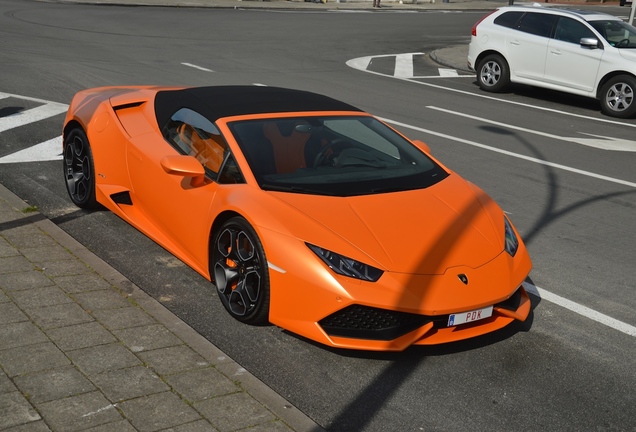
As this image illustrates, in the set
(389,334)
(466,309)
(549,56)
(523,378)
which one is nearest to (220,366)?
(389,334)

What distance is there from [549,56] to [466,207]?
1112 centimetres

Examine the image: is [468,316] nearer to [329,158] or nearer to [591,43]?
[329,158]

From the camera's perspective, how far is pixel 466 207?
5867 mm

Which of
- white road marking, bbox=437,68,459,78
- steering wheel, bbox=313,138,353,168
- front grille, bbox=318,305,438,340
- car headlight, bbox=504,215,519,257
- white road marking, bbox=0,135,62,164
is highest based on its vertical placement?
steering wheel, bbox=313,138,353,168

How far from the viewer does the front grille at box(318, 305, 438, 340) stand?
192 inches

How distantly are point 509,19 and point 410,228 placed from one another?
1272 centimetres

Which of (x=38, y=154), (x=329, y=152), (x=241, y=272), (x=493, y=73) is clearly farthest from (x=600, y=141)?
(x=241, y=272)

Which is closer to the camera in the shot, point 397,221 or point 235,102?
point 397,221

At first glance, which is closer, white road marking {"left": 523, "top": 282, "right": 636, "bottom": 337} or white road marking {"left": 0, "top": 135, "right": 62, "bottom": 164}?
white road marking {"left": 523, "top": 282, "right": 636, "bottom": 337}

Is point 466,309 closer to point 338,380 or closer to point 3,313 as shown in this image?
point 338,380

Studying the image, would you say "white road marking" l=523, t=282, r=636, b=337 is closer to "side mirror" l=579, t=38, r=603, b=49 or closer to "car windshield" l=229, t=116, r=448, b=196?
"car windshield" l=229, t=116, r=448, b=196

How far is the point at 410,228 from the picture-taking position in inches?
212

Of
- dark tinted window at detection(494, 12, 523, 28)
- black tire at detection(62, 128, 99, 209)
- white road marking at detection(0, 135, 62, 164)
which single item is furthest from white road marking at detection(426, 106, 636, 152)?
black tire at detection(62, 128, 99, 209)

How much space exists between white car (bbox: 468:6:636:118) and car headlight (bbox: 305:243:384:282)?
11.4 metres
